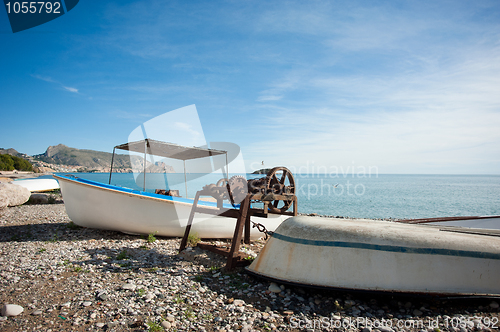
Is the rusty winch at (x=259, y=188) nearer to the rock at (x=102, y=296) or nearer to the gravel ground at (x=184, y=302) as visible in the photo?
the gravel ground at (x=184, y=302)

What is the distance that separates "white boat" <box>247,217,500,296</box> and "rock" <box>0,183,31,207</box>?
1589cm

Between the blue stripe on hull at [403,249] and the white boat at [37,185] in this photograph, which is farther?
the white boat at [37,185]

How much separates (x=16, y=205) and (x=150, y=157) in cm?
1010

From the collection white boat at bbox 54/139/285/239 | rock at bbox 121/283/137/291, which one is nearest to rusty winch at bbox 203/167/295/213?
white boat at bbox 54/139/285/239

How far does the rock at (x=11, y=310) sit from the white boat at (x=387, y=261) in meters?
3.57

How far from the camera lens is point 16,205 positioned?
14.9m

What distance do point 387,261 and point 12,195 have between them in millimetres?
18423

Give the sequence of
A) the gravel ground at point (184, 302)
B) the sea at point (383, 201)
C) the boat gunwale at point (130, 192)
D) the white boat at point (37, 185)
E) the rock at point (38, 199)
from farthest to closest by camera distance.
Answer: the sea at point (383, 201), the white boat at point (37, 185), the rock at point (38, 199), the boat gunwale at point (130, 192), the gravel ground at point (184, 302)

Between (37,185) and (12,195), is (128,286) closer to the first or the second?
(12,195)

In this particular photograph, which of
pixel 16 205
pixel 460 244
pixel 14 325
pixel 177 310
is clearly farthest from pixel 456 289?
pixel 16 205

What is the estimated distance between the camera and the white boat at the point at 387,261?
3.91m

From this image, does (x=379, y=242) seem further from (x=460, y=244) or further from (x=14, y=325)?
(x=14, y=325)

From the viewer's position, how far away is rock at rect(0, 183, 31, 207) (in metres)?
14.0

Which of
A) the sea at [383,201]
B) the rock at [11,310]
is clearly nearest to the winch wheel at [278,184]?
the sea at [383,201]
